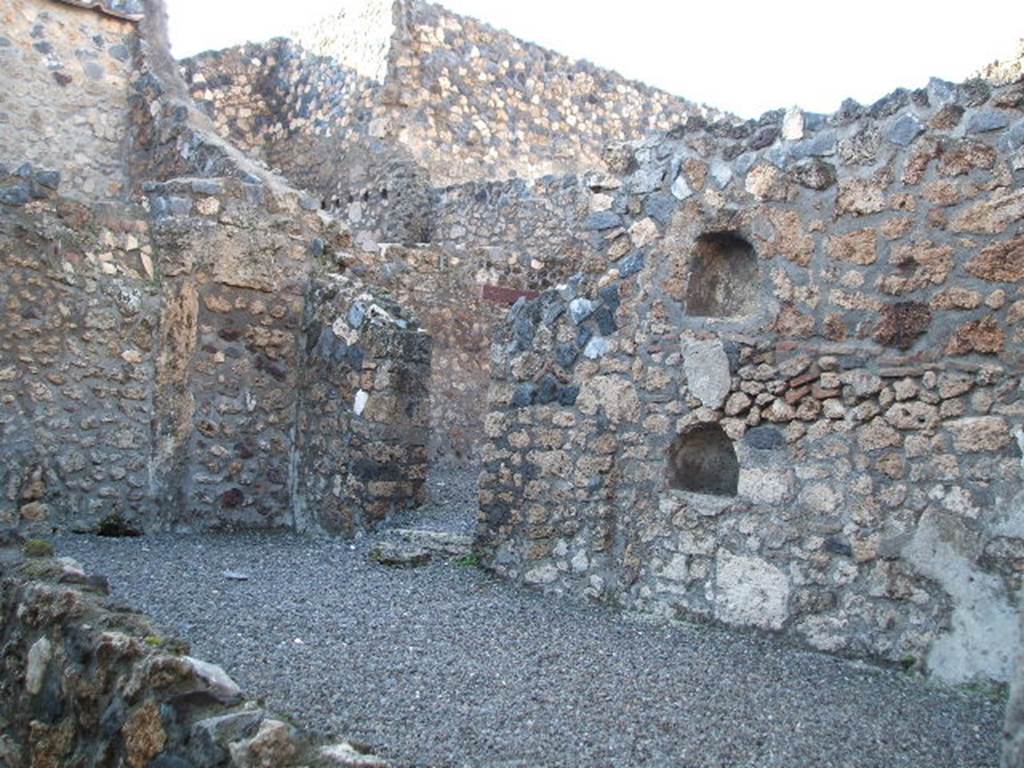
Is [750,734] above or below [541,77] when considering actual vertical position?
below

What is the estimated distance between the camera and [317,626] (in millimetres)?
4656

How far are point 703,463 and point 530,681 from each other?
5.62ft

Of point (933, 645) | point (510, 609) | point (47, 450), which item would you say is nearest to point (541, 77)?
point (47, 450)

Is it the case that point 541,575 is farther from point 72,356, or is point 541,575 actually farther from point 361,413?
point 72,356

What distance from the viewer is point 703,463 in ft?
17.3

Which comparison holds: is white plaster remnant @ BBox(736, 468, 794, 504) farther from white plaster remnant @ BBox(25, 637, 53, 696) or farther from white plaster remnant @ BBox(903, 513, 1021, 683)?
white plaster remnant @ BBox(25, 637, 53, 696)

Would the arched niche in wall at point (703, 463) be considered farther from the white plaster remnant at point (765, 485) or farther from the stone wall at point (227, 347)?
the stone wall at point (227, 347)

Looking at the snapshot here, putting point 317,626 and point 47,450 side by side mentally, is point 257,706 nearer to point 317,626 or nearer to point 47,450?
point 317,626

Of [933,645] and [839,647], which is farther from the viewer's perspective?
[839,647]

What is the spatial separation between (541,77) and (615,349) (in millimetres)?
11101

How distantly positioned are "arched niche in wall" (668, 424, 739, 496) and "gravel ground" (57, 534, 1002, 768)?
758 millimetres

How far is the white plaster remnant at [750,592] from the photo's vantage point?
462 cm

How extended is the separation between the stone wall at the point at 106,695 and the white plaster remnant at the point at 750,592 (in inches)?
101

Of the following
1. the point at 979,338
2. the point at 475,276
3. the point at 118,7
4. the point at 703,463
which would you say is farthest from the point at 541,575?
the point at 118,7
